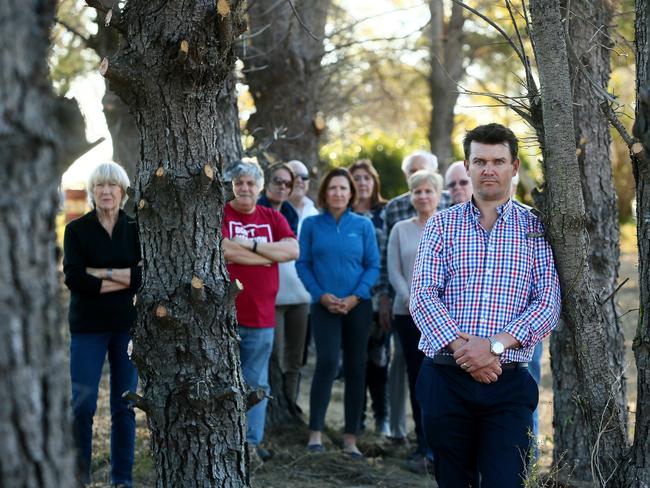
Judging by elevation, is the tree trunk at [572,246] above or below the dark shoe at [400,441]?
above

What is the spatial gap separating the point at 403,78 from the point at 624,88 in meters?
7.12

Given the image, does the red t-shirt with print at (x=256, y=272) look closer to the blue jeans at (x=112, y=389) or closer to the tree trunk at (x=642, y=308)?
the blue jeans at (x=112, y=389)

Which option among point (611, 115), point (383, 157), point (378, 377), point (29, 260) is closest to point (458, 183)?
point (378, 377)

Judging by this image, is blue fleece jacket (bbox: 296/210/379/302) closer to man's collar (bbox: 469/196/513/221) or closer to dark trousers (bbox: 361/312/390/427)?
dark trousers (bbox: 361/312/390/427)

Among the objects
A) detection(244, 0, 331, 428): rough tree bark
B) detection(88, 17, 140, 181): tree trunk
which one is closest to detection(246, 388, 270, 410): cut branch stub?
detection(88, 17, 140, 181): tree trunk

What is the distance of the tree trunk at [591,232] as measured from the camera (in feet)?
20.9

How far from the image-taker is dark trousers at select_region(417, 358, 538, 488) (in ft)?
14.0

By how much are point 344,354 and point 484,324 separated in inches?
126

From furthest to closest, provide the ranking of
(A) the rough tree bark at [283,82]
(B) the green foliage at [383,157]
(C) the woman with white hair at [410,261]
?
(B) the green foliage at [383,157]
(A) the rough tree bark at [283,82]
(C) the woman with white hair at [410,261]

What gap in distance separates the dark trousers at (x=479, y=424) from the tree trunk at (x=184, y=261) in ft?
3.20

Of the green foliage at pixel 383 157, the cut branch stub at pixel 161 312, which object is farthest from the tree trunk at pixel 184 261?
the green foliage at pixel 383 157

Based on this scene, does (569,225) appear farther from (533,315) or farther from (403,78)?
(403,78)

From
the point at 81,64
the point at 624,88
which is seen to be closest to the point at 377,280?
the point at 81,64

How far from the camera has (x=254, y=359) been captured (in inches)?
263
